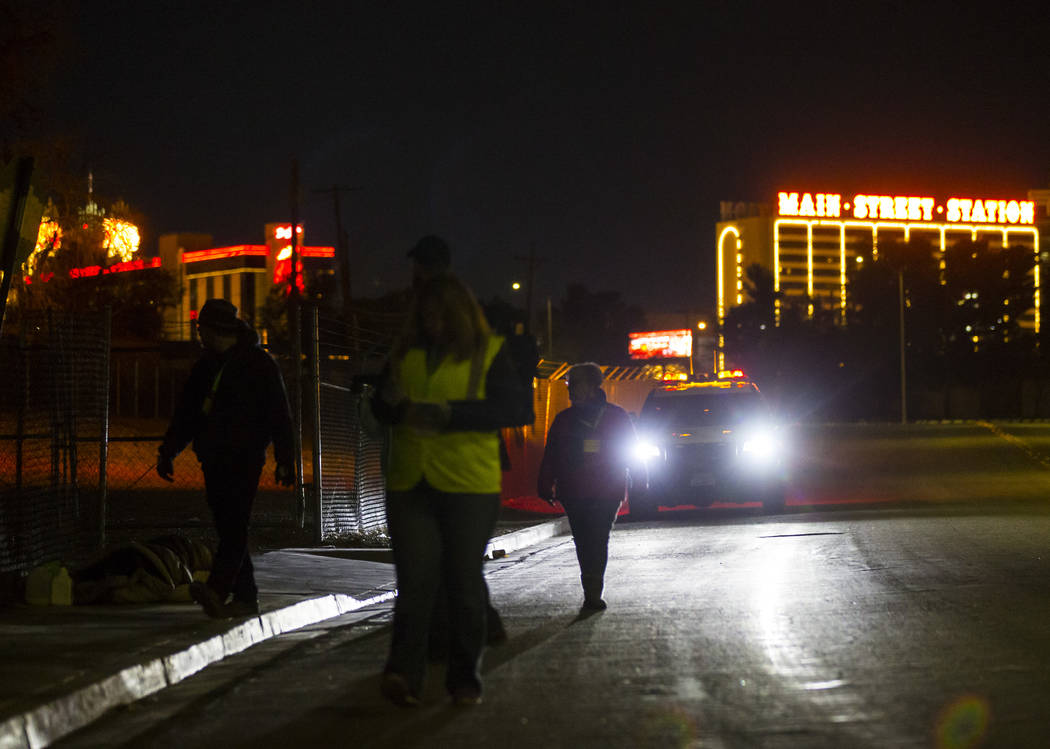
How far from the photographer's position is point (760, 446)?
21.4 metres

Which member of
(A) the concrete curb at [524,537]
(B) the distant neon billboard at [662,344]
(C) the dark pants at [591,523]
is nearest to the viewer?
(C) the dark pants at [591,523]

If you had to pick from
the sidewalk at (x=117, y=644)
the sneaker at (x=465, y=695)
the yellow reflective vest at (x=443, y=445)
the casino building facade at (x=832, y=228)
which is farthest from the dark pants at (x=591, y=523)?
the casino building facade at (x=832, y=228)

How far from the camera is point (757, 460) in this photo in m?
21.3

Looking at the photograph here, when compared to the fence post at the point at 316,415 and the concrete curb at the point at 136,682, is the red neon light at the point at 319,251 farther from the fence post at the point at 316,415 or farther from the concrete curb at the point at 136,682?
the concrete curb at the point at 136,682

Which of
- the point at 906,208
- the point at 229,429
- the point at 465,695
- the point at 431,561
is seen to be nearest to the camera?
the point at 431,561

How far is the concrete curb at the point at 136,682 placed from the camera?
19.6 feet

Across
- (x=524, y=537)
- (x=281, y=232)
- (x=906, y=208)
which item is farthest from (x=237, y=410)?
(x=906, y=208)

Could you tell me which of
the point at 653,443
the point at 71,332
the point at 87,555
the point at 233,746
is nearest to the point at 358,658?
the point at 233,746

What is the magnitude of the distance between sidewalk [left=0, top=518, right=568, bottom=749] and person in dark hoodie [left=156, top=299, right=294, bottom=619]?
390mm

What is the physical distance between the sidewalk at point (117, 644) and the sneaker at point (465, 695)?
1625 mm

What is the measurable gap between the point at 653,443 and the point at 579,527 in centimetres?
1118

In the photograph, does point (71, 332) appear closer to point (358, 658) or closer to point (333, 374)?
point (358, 658)

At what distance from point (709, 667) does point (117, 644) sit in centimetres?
310

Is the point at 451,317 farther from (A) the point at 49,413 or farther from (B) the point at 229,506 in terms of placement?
(A) the point at 49,413
